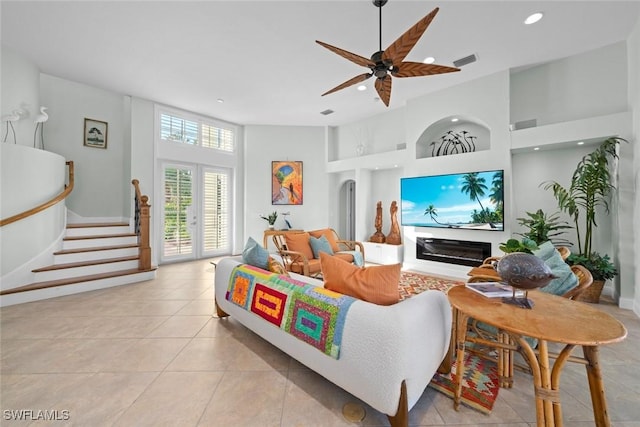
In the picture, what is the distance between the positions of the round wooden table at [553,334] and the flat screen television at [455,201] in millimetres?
2960

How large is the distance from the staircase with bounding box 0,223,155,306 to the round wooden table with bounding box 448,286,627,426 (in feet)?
15.7

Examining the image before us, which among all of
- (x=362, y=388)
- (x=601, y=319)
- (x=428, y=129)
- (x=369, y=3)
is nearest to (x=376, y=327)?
(x=362, y=388)

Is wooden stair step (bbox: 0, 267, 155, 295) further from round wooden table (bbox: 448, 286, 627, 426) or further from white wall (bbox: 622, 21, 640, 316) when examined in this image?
white wall (bbox: 622, 21, 640, 316)

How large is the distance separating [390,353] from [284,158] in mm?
5983

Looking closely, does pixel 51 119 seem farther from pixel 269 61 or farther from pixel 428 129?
pixel 428 129

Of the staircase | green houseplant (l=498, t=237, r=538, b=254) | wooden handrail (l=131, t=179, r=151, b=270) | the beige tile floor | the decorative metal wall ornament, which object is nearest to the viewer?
the beige tile floor

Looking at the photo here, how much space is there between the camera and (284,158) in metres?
6.66

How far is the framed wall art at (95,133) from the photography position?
4.79 metres

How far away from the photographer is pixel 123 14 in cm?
282

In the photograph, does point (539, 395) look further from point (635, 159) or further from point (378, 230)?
point (378, 230)

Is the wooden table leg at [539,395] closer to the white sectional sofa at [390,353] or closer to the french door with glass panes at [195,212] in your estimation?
the white sectional sofa at [390,353]

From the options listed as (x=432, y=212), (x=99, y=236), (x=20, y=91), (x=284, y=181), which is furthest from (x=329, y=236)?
(x=20, y=91)

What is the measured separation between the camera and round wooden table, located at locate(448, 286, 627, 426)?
3.41 ft

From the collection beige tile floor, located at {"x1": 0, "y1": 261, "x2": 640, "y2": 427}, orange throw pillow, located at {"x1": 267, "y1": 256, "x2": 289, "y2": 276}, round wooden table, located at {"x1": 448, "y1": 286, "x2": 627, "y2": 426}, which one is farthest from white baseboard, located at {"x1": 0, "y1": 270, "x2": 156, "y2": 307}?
round wooden table, located at {"x1": 448, "y1": 286, "x2": 627, "y2": 426}
